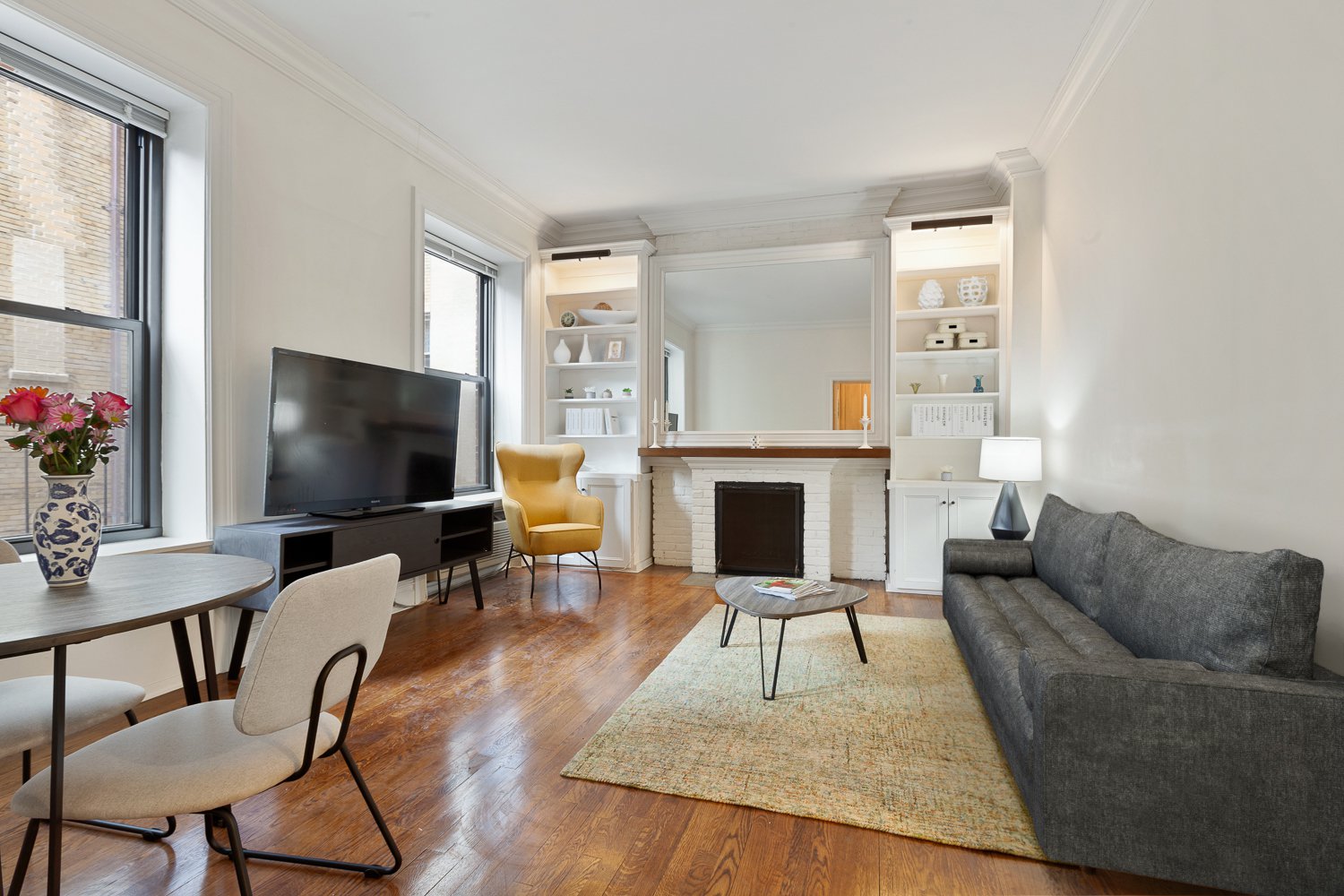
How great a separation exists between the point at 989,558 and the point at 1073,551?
63 cm

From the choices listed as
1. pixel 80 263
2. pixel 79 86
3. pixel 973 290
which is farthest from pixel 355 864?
pixel 973 290

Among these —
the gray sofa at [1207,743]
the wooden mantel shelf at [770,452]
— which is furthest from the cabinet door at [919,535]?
the gray sofa at [1207,743]

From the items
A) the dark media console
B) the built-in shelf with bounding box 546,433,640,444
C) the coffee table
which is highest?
the built-in shelf with bounding box 546,433,640,444

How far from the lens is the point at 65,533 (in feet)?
5.33

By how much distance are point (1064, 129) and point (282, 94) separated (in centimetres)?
412

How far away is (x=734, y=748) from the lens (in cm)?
235

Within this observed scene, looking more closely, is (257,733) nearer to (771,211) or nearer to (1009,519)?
(1009,519)

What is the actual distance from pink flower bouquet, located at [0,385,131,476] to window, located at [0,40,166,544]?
1243 millimetres

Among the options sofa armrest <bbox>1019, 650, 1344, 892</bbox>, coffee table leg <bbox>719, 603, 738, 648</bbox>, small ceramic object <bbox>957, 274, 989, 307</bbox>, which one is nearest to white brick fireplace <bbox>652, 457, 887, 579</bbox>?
small ceramic object <bbox>957, 274, 989, 307</bbox>

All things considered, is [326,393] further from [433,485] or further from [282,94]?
[282,94]

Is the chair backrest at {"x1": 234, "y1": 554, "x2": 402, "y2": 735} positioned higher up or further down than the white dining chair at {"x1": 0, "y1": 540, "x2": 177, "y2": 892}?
higher up

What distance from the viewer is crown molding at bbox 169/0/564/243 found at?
2922mm

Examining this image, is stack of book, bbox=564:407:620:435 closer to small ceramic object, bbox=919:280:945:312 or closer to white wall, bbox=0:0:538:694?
white wall, bbox=0:0:538:694

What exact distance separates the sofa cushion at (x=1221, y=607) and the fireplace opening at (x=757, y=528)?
2973 mm
